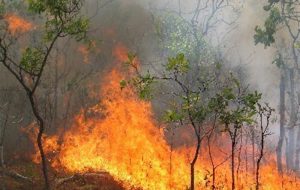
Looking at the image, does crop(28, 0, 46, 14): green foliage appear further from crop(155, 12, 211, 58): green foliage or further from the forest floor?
crop(155, 12, 211, 58): green foliage

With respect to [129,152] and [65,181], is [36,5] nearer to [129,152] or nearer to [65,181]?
[65,181]

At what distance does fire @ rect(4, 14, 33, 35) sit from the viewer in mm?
28528

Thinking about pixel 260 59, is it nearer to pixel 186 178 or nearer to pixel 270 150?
pixel 270 150

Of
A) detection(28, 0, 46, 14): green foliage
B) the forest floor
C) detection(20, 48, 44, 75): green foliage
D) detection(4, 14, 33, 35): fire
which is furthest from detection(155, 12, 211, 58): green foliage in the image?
detection(28, 0, 46, 14): green foliage

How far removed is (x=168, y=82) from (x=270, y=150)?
11.2 metres

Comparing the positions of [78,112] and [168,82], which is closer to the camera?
[78,112]

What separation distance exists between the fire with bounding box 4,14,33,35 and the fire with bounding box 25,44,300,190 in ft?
21.1

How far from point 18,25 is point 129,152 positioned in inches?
443

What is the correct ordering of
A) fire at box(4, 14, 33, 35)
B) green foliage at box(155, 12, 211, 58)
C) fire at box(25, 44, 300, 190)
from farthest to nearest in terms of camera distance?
1. green foliage at box(155, 12, 211, 58)
2. fire at box(4, 14, 33, 35)
3. fire at box(25, 44, 300, 190)

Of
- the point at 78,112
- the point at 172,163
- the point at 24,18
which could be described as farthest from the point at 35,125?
the point at 172,163

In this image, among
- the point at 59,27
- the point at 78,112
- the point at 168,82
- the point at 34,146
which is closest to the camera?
the point at 59,27

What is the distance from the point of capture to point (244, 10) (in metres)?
37.2

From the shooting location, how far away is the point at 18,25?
2900cm

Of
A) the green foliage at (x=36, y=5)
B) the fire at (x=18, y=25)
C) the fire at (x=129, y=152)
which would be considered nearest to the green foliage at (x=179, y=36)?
the fire at (x=129, y=152)
